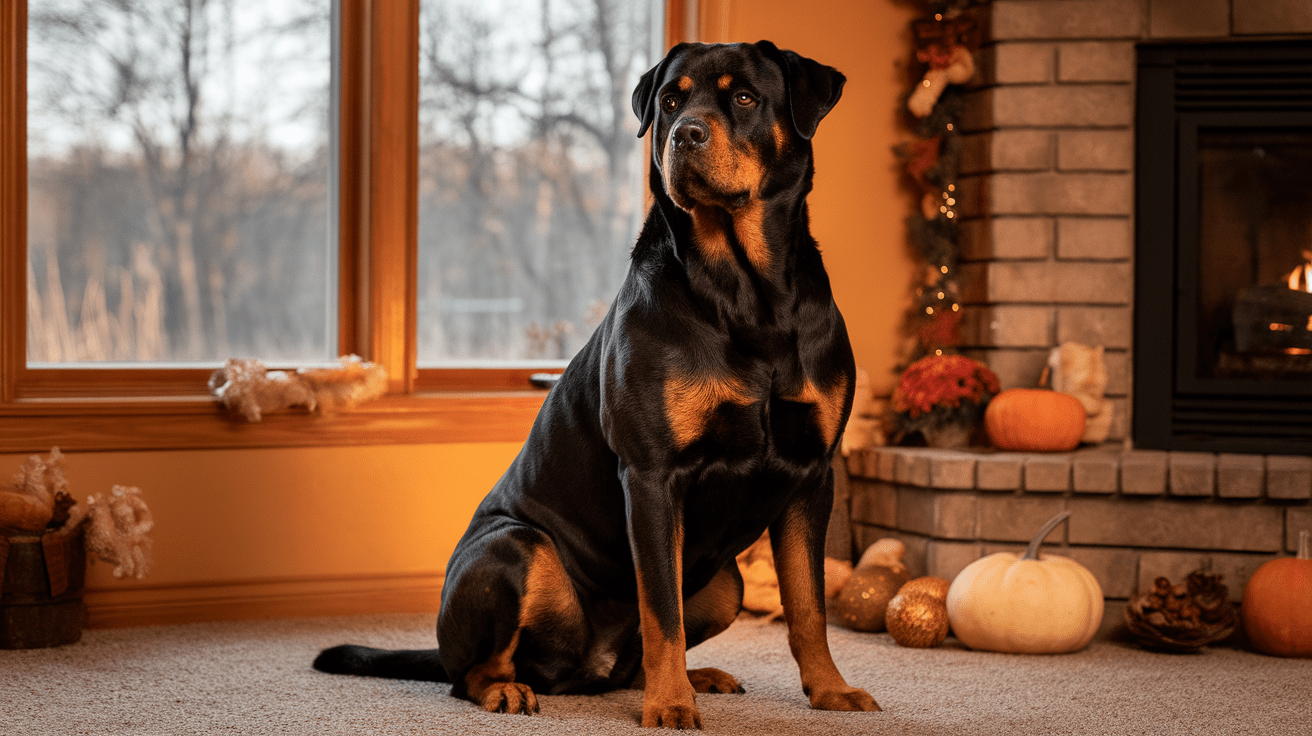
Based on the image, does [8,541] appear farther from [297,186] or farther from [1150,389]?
[1150,389]

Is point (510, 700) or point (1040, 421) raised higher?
point (1040, 421)

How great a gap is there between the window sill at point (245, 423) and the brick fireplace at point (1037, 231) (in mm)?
1170

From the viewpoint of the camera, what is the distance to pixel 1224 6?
3461 mm

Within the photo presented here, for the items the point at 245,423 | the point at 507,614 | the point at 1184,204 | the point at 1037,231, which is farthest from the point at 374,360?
the point at 1184,204

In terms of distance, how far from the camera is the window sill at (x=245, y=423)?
3.06m

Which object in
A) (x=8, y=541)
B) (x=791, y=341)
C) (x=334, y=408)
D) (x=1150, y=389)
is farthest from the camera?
(x=1150, y=389)

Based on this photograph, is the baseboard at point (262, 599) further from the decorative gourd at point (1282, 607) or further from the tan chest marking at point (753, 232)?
the decorative gourd at point (1282, 607)

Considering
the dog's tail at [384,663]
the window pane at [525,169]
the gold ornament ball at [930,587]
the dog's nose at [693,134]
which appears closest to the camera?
the dog's nose at [693,134]

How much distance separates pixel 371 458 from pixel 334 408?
19cm

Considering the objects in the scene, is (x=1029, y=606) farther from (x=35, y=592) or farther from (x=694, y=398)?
(x=35, y=592)

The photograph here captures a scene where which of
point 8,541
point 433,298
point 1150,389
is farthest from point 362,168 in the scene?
point 1150,389

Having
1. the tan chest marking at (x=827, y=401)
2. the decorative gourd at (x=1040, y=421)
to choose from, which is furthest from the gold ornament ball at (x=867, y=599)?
the tan chest marking at (x=827, y=401)

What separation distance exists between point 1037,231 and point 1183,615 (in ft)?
4.27

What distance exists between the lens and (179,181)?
11.0ft
